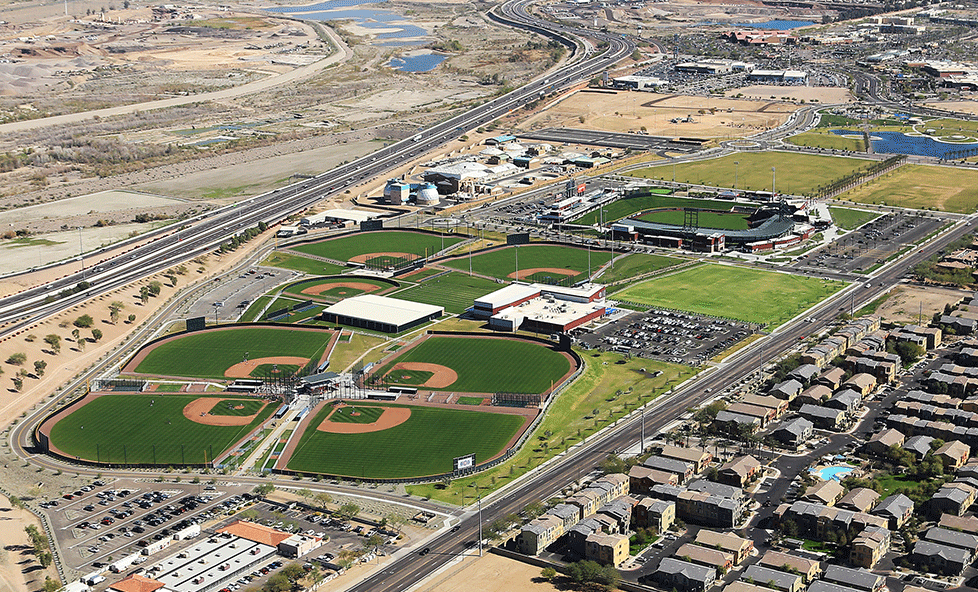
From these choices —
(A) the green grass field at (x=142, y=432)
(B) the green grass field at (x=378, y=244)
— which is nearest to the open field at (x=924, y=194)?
(B) the green grass field at (x=378, y=244)

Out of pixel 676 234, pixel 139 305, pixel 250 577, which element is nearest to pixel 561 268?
pixel 676 234

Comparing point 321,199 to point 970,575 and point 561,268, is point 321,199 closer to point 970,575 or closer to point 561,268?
point 561,268

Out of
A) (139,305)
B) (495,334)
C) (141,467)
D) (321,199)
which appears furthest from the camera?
(321,199)

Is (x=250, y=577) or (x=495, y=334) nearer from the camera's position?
(x=250, y=577)

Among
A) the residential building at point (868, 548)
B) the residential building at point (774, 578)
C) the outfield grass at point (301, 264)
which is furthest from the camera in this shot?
the outfield grass at point (301, 264)

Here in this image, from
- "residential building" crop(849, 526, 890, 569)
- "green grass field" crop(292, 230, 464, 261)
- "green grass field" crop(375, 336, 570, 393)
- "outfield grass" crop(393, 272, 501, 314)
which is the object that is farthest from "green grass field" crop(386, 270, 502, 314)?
"residential building" crop(849, 526, 890, 569)

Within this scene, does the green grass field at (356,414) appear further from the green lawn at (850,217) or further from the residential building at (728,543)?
the green lawn at (850,217)

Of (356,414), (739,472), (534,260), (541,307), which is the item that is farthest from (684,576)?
(534,260)
